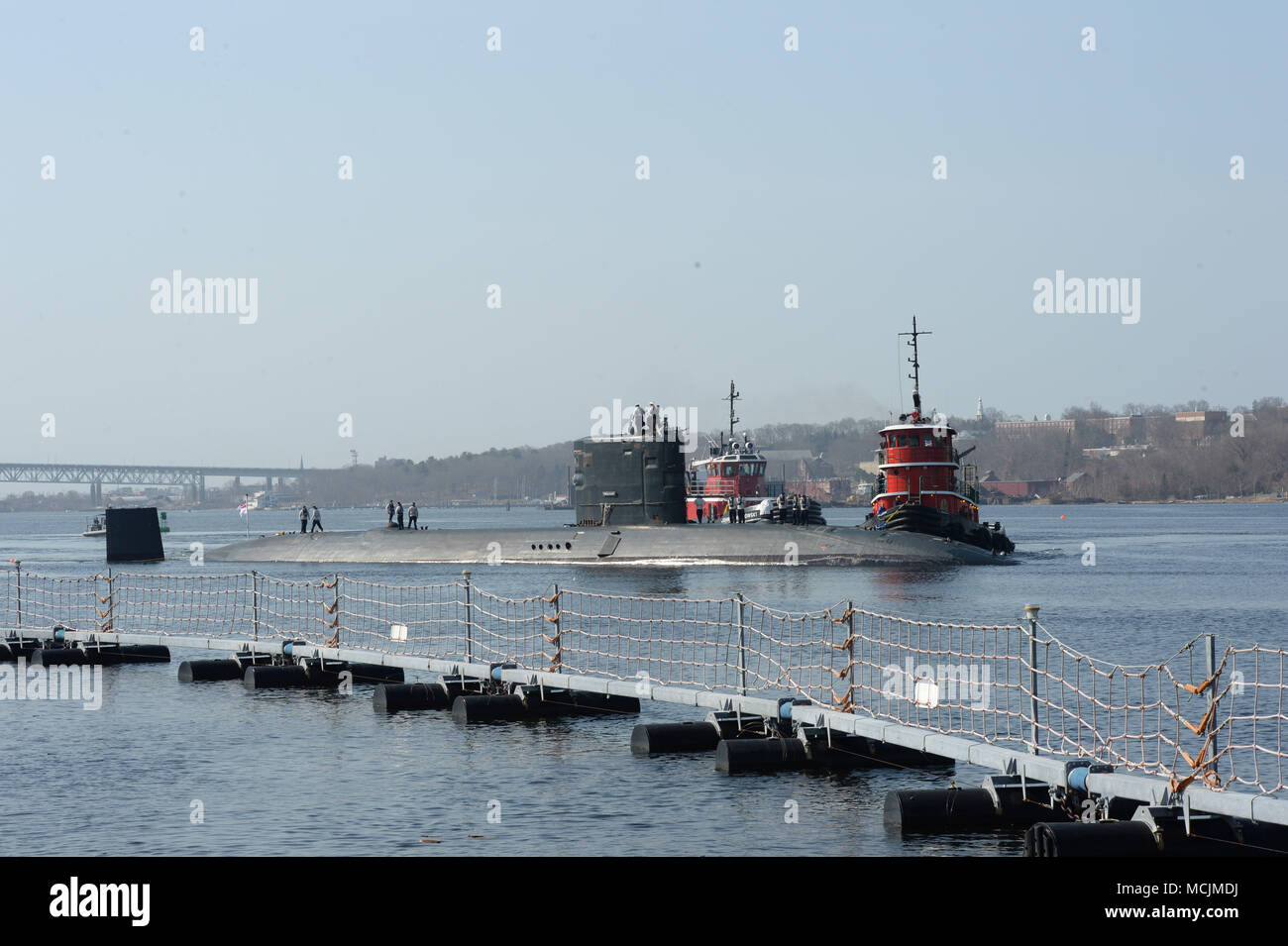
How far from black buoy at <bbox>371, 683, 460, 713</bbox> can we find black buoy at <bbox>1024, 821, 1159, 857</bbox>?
42.4 ft

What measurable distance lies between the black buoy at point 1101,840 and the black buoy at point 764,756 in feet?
18.7

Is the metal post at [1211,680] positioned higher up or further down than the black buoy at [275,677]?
higher up

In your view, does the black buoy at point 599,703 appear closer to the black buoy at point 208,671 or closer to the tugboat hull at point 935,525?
the black buoy at point 208,671

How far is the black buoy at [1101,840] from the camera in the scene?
37.7ft

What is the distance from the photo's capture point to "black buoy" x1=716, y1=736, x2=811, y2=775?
56.6 ft

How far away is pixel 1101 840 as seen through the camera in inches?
455

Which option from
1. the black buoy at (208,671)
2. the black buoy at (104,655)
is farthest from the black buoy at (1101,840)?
the black buoy at (104,655)

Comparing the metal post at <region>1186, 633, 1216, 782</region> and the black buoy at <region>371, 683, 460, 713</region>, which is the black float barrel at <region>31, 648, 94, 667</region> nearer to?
Result: the black buoy at <region>371, 683, 460, 713</region>

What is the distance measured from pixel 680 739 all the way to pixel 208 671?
12394 millimetres

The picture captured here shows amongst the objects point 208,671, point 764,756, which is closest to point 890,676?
point 764,756

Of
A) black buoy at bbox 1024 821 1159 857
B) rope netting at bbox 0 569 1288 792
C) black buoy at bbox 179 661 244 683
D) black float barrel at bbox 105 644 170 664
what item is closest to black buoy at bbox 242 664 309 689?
rope netting at bbox 0 569 1288 792

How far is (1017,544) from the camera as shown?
93.4 metres
